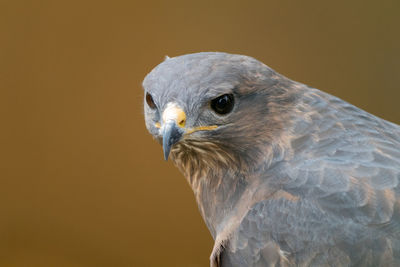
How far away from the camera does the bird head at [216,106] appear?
1.32 meters

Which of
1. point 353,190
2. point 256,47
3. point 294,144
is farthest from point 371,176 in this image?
point 256,47

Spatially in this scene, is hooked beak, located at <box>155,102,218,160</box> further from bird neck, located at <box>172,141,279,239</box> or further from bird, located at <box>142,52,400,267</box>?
bird neck, located at <box>172,141,279,239</box>

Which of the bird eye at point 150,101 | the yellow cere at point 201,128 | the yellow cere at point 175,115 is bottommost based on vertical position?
the yellow cere at point 201,128

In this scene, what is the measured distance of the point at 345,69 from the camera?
3189 mm

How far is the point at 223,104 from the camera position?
137 centimetres

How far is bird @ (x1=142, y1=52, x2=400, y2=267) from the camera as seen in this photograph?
122 cm

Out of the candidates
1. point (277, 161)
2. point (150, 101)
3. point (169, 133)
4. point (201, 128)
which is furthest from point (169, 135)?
point (277, 161)

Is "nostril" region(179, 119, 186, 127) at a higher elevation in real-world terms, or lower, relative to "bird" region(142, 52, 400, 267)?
higher

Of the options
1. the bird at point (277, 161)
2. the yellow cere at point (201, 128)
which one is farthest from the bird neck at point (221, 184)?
the yellow cere at point (201, 128)

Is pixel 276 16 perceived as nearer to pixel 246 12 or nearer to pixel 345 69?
pixel 246 12

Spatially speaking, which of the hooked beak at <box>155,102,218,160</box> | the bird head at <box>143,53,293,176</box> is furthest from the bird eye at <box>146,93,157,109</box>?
the hooked beak at <box>155,102,218,160</box>

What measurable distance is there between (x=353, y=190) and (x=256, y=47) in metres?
1.90

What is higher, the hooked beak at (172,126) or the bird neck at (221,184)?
the hooked beak at (172,126)

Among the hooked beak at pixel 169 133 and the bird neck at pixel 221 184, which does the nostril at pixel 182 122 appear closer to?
the hooked beak at pixel 169 133
